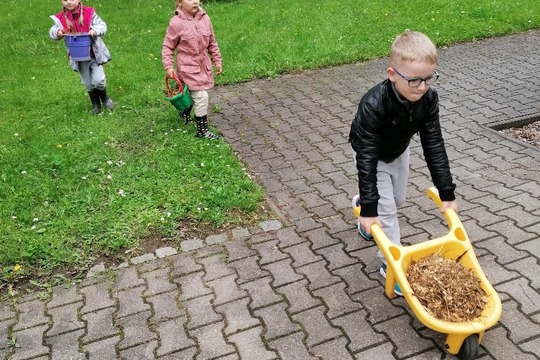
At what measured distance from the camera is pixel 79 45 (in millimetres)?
5906

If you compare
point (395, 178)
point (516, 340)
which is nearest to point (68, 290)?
point (395, 178)

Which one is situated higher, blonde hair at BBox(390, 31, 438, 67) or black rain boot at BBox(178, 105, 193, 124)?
blonde hair at BBox(390, 31, 438, 67)

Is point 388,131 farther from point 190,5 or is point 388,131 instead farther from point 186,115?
point 186,115

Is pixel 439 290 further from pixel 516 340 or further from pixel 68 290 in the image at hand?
pixel 68 290

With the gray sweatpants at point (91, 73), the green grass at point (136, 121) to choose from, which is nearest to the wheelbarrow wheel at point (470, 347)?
the green grass at point (136, 121)

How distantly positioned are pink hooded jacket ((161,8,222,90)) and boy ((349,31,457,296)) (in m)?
2.65

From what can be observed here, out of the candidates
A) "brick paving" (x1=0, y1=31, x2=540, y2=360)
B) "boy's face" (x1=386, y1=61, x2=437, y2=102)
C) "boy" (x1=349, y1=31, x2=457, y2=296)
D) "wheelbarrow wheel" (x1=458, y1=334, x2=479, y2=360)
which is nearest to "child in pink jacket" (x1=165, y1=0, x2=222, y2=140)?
"brick paving" (x1=0, y1=31, x2=540, y2=360)

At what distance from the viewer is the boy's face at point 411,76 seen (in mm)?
2711

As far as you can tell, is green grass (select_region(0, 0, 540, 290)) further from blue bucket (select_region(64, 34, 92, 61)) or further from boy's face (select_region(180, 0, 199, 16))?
boy's face (select_region(180, 0, 199, 16))

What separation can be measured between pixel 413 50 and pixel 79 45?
14.2 feet

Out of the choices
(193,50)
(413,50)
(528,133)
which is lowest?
(528,133)

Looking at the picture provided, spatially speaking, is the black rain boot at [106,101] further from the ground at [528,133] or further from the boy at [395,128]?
the ground at [528,133]

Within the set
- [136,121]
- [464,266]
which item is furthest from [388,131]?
[136,121]

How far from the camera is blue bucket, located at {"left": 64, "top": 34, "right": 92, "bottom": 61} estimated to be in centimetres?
586
